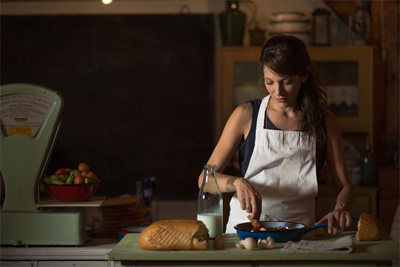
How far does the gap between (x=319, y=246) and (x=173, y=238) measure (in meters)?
0.42

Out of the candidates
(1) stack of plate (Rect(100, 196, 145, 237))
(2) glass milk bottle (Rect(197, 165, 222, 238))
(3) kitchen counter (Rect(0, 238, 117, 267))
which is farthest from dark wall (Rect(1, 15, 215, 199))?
(2) glass milk bottle (Rect(197, 165, 222, 238))

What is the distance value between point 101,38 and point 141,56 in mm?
318

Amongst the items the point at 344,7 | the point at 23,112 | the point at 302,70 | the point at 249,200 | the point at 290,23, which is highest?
the point at 344,7

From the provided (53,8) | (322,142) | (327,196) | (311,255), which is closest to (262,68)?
(322,142)

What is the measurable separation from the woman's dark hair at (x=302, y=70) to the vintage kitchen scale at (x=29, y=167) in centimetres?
95

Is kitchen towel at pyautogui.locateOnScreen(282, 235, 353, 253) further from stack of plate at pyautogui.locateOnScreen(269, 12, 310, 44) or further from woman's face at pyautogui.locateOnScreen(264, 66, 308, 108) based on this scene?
stack of plate at pyautogui.locateOnScreen(269, 12, 310, 44)

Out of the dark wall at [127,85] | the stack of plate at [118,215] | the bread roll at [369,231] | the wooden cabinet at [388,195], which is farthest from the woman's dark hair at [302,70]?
the dark wall at [127,85]

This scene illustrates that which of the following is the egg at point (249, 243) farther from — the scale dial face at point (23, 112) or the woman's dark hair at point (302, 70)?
the scale dial face at point (23, 112)

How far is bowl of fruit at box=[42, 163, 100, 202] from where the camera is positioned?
2.97 m

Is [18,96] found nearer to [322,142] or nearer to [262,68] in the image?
[262,68]

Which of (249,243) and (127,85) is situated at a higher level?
(127,85)

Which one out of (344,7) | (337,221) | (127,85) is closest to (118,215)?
(337,221)

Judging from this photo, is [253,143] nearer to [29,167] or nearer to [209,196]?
[209,196]

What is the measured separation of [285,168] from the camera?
2.76 meters
